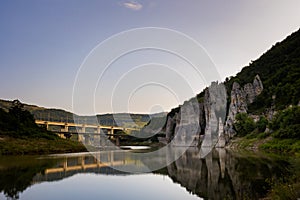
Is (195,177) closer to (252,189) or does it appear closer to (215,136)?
(252,189)

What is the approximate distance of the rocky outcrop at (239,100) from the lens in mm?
102850

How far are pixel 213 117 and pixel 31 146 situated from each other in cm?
6891

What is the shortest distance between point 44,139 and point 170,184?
62414mm

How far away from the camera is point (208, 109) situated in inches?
5143

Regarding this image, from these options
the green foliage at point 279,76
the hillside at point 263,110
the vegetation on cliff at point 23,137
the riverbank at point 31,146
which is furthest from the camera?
the green foliage at point 279,76

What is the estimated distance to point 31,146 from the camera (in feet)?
229

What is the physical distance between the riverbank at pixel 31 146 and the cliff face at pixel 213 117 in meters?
44.7

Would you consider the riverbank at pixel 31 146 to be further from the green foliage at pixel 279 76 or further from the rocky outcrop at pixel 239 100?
the green foliage at pixel 279 76

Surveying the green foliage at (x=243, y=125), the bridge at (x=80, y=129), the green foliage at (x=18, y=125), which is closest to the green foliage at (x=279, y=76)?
the green foliage at (x=243, y=125)

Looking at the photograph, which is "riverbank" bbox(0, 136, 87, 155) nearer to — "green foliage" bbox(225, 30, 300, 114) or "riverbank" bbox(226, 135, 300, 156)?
"riverbank" bbox(226, 135, 300, 156)

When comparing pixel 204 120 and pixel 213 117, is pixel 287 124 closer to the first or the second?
pixel 213 117

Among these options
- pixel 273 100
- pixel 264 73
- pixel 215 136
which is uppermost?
pixel 264 73

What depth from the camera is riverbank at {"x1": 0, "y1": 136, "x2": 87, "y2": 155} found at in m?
62.6

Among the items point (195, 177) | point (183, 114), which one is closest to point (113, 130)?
point (183, 114)
